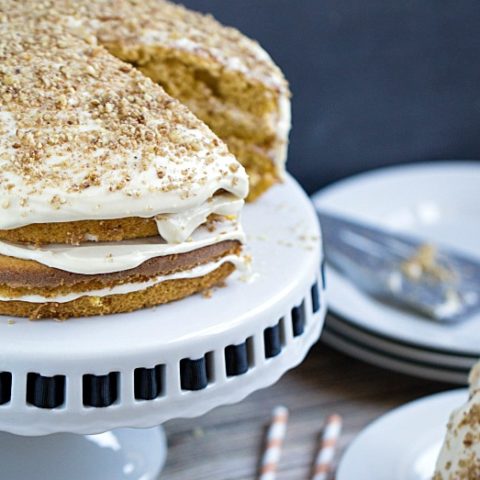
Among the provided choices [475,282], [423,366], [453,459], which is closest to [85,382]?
[453,459]

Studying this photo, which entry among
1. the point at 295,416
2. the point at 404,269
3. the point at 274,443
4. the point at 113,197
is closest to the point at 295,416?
the point at 295,416

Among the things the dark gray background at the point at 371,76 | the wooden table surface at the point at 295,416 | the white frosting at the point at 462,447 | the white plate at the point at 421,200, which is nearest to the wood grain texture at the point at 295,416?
the wooden table surface at the point at 295,416

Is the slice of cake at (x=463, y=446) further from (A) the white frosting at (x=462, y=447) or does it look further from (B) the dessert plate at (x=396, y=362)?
(B) the dessert plate at (x=396, y=362)

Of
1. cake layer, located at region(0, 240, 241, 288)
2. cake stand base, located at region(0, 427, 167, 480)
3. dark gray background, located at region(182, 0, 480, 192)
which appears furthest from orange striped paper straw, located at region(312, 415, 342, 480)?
dark gray background, located at region(182, 0, 480, 192)

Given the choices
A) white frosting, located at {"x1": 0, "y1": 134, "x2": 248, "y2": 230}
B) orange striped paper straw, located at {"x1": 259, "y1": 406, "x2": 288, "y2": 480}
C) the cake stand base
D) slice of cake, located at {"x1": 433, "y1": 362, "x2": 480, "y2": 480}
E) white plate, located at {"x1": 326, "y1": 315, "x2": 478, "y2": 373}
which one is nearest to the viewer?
white frosting, located at {"x1": 0, "y1": 134, "x2": 248, "y2": 230}

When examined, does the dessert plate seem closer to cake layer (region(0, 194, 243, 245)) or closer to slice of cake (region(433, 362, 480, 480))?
slice of cake (region(433, 362, 480, 480))

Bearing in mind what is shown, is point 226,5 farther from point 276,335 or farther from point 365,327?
point 276,335
